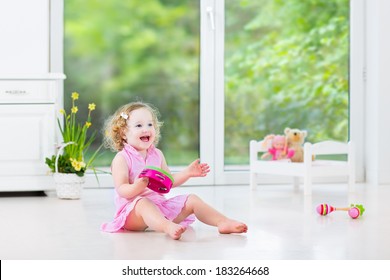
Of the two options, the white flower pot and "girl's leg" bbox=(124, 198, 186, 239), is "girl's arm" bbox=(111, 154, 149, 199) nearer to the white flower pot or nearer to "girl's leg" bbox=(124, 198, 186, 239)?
"girl's leg" bbox=(124, 198, 186, 239)

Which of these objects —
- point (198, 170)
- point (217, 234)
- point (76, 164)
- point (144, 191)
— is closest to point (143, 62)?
point (76, 164)

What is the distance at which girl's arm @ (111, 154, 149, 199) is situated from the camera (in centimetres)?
278

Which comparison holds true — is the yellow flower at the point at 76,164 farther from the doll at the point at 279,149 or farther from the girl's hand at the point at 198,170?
the girl's hand at the point at 198,170

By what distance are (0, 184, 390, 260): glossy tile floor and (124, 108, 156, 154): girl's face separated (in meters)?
0.37

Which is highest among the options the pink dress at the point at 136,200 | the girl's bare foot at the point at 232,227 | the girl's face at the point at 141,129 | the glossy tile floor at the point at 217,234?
the girl's face at the point at 141,129

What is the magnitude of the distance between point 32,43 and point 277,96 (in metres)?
1.72

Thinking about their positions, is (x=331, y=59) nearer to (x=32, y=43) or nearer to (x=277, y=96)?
(x=277, y=96)

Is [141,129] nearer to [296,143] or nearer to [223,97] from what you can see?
[296,143]

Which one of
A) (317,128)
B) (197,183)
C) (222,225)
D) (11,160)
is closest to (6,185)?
(11,160)

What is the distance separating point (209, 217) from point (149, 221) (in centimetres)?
25

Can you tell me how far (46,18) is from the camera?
436 cm

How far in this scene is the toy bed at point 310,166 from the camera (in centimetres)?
425

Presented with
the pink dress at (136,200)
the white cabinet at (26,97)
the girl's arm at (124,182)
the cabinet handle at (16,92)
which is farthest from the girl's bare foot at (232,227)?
the cabinet handle at (16,92)

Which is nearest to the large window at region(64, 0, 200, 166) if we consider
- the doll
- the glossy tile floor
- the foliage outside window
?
the foliage outside window
